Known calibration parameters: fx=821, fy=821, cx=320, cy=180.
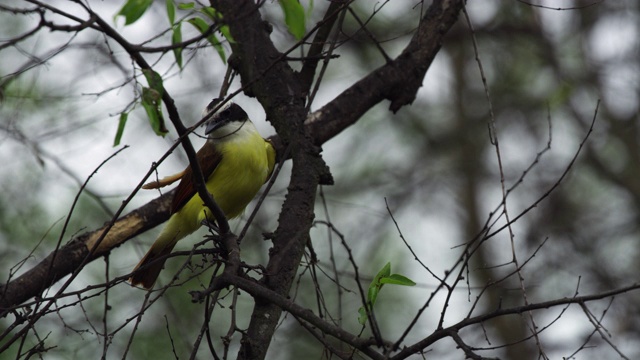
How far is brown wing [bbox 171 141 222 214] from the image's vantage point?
4.46m

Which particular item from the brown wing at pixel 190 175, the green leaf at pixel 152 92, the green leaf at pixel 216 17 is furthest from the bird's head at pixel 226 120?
the green leaf at pixel 152 92

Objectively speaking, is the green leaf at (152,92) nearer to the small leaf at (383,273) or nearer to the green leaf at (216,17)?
the green leaf at (216,17)

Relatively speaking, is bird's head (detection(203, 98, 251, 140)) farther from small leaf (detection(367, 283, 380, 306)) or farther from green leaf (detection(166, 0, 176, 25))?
small leaf (detection(367, 283, 380, 306))

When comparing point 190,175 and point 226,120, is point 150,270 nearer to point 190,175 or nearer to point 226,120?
point 190,175

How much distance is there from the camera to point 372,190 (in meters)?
11.0

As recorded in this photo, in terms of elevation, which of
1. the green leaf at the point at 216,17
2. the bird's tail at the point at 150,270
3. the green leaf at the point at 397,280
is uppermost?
the bird's tail at the point at 150,270

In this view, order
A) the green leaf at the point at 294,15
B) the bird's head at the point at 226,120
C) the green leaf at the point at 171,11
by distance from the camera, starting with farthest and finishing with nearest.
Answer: the bird's head at the point at 226,120 < the green leaf at the point at 294,15 < the green leaf at the point at 171,11

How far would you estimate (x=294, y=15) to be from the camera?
10.7ft

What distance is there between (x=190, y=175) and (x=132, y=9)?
1906mm

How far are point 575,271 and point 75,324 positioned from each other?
19.0 feet

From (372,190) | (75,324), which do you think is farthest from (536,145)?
(75,324)

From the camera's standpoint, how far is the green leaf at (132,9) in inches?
101

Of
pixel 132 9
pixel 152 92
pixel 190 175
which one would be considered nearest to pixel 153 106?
pixel 152 92

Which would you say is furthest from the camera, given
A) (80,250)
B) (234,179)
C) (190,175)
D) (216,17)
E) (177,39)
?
(234,179)
